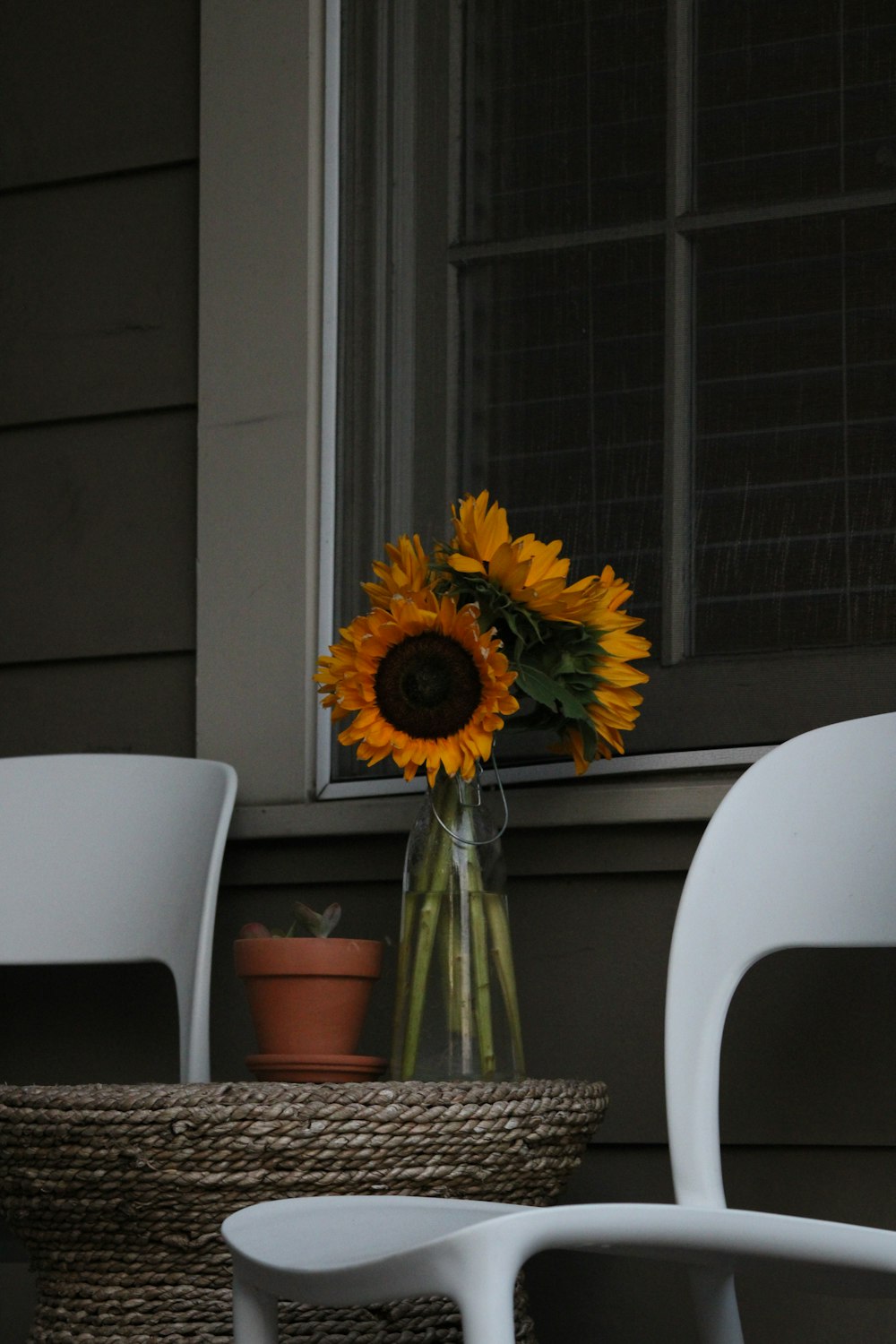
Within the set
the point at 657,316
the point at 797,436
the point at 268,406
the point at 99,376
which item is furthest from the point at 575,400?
the point at 99,376

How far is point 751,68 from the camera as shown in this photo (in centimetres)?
157

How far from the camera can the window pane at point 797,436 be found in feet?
4.84

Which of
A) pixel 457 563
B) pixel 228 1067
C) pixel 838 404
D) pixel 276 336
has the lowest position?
pixel 228 1067

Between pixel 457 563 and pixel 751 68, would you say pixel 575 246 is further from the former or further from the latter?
pixel 457 563

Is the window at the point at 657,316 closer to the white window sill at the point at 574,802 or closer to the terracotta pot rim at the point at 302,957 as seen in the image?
the white window sill at the point at 574,802

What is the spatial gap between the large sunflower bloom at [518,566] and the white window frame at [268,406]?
34 centimetres

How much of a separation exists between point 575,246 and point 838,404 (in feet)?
1.07

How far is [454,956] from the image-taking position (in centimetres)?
132

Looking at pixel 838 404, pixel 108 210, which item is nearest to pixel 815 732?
pixel 838 404

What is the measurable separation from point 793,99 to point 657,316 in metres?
0.24

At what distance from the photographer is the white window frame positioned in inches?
65.4

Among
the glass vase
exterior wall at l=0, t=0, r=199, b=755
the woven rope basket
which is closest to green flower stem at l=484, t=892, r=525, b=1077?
the glass vase

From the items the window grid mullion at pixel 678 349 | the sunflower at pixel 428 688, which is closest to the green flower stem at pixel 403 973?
the sunflower at pixel 428 688

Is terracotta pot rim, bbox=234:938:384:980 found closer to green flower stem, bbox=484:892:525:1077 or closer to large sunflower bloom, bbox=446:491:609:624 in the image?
green flower stem, bbox=484:892:525:1077
